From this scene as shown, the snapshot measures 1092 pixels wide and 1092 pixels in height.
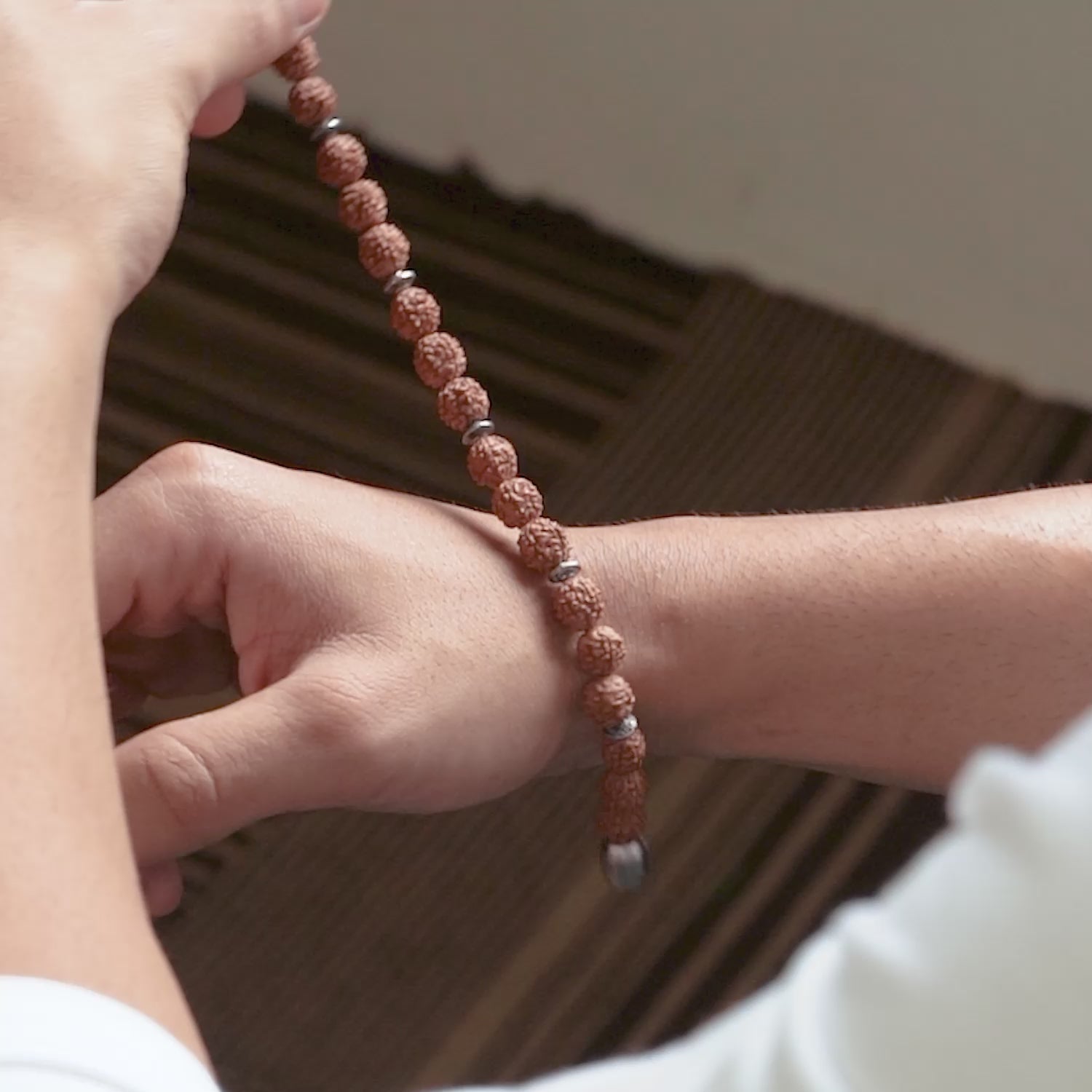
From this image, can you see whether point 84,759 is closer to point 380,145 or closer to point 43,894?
point 43,894

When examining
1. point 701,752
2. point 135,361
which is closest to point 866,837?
point 701,752

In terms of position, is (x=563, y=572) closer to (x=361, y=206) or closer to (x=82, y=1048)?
(x=361, y=206)

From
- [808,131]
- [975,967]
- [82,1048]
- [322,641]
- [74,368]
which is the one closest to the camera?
[975,967]

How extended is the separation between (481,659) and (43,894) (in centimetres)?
28

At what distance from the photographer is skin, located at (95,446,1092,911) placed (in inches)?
23.3

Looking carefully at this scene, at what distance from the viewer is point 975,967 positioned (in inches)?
8.4

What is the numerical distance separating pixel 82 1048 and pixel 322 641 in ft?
0.99

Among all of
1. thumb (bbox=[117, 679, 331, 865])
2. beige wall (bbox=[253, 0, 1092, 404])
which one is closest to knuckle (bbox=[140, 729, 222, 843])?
thumb (bbox=[117, 679, 331, 865])

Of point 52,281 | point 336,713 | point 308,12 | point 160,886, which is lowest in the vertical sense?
point 160,886

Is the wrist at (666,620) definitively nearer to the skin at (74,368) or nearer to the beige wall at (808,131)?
the skin at (74,368)

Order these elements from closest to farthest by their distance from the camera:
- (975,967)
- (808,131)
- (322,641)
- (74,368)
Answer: (975,967), (74,368), (322,641), (808,131)

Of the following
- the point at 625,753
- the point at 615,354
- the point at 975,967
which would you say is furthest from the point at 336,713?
the point at 615,354

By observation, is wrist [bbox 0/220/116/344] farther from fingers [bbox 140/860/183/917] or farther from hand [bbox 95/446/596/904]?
fingers [bbox 140/860/183/917]

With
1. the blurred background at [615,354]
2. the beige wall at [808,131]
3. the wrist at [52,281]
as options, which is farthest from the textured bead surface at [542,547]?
the beige wall at [808,131]
